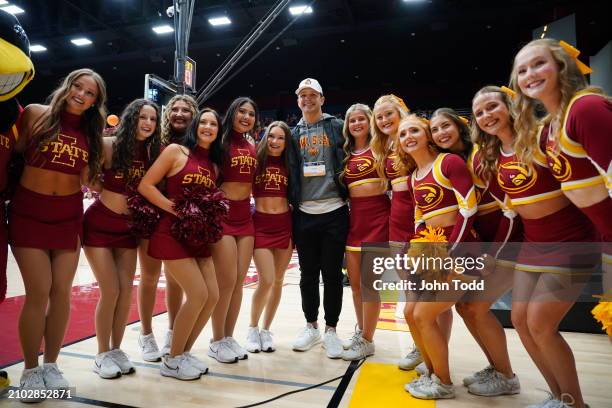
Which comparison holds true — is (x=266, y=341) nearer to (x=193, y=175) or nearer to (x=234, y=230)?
(x=234, y=230)

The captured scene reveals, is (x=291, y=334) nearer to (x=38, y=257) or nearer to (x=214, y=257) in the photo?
(x=214, y=257)

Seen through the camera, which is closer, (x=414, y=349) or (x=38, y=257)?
(x=38, y=257)

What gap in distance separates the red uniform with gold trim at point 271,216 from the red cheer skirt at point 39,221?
1275 mm

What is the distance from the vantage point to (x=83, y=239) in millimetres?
2508

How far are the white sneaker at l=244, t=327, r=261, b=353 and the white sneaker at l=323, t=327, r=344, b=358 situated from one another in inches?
20.4

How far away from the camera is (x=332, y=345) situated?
117 inches

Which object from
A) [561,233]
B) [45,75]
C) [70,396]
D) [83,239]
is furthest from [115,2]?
[561,233]

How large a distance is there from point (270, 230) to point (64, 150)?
57.7 inches

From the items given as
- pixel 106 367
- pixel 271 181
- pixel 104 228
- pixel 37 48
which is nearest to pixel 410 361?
pixel 271 181

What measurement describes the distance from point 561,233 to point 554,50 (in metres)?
0.83

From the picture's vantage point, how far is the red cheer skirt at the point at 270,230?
3055mm

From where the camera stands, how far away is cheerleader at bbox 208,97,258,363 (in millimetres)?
Result: 2770

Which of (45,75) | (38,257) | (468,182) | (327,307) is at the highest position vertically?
(45,75)

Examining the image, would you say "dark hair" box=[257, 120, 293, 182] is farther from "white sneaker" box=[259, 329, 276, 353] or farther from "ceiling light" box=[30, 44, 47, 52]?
"ceiling light" box=[30, 44, 47, 52]
